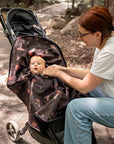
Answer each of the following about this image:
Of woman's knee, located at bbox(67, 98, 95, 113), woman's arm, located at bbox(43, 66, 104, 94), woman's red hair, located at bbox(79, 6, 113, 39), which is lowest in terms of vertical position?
woman's knee, located at bbox(67, 98, 95, 113)

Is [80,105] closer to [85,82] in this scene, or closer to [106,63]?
[85,82]

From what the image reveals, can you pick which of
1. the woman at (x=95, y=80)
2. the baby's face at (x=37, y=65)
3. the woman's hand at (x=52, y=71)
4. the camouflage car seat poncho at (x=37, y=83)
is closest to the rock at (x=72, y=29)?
the camouflage car seat poncho at (x=37, y=83)

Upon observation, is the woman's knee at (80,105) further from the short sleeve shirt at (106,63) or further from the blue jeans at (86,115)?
the short sleeve shirt at (106,63)

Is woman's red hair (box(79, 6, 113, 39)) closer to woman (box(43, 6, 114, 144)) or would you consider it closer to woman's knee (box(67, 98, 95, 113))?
woman (box(43, 6, 114, 144))

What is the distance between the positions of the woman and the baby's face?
1.99ft

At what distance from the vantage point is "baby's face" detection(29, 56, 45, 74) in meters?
2.38

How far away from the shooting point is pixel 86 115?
183 centimetres

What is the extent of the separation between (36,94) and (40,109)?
0.66 feet

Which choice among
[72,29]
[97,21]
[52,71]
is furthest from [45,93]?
[72,29]

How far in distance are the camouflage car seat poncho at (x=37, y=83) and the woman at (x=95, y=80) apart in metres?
0.24

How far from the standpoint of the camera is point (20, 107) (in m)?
3.25

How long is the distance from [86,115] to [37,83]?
672 mm

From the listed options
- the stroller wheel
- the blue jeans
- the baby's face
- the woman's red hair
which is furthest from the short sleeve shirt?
the stroller wheel

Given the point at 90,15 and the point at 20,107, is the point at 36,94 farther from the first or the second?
the point at 20,107
